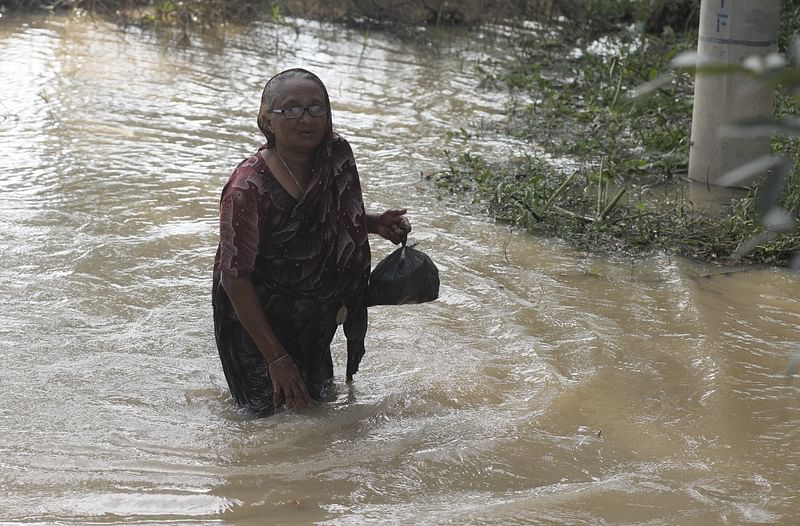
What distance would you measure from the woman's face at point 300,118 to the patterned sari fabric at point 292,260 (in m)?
0.11

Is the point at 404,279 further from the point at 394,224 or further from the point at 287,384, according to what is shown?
the point at 287,384

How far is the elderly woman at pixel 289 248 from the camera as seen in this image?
3.52 m

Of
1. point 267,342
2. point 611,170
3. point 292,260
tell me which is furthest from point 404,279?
point 611,170

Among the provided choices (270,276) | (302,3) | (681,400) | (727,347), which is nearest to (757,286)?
(727,347)

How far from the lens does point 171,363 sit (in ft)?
15.1

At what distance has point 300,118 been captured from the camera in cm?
350

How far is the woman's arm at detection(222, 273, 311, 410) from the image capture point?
3541 millimetres

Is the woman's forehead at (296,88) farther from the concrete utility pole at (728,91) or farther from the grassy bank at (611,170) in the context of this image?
the concrete utility pole at (728,91)

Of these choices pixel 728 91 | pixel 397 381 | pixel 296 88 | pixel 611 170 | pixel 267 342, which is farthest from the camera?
pixel 611 170

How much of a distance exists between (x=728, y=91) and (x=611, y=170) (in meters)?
0.91

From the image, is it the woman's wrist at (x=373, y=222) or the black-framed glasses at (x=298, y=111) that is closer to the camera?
the black-framed glasses at (x=298, y=111)

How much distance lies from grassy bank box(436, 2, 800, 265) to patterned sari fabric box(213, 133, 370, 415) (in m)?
1.46

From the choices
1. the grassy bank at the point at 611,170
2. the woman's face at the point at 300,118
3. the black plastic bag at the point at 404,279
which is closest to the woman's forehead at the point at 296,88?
the woman's face at the point at 300,118

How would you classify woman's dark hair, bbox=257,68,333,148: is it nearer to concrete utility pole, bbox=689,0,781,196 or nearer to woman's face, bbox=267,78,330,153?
woman's face, bbox=267,78,330,153
